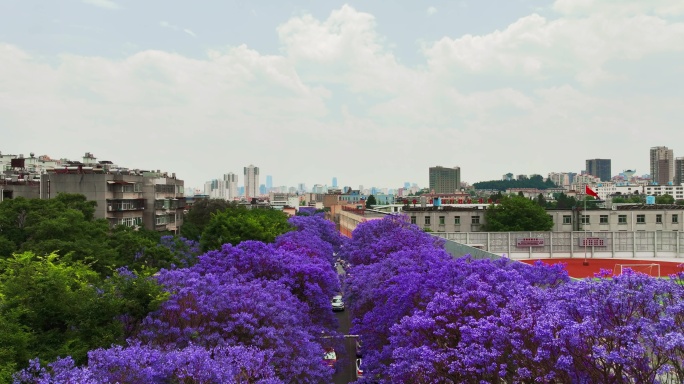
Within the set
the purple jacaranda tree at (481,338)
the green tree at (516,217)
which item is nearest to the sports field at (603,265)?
the purple jacaranda tree at (481,338)

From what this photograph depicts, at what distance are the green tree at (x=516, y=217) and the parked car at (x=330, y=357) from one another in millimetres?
41581

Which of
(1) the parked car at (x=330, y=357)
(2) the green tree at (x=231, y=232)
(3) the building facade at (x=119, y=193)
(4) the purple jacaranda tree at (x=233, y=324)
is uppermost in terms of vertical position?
(3) the building facade at (x=119, y=193)

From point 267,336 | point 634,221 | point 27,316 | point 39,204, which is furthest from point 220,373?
point 634,221

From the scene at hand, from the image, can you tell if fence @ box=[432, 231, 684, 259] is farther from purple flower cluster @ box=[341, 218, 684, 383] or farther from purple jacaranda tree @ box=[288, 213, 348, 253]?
purple flower cluster @ box=[341, 218, 684, 383]

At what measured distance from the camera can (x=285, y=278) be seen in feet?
73.0

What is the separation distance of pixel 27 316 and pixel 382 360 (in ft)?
31.7

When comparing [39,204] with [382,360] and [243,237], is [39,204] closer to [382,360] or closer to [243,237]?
[243,237]

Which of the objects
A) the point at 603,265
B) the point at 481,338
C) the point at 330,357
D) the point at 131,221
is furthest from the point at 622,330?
the point at 131,221

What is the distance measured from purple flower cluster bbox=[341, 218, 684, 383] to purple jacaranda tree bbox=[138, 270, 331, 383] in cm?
226

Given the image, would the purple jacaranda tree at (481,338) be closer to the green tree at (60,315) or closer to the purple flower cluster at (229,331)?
the purple flower cluster at (229,331)

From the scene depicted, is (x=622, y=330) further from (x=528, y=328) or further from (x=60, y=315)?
(x=60, y=315)

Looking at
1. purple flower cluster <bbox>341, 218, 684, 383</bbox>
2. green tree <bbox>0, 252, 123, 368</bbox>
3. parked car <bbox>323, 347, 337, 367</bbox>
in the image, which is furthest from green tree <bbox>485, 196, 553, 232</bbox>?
green tree <bbox>0, 252, 123, 368</bbox>

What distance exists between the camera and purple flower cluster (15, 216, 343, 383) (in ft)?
36.0

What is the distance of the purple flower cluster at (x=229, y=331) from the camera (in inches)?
432
